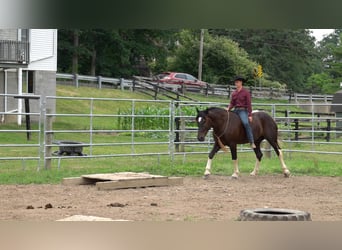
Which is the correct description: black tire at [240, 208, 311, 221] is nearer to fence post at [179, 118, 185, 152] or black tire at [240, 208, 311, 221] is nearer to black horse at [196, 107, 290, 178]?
black horse at [196, 107, 290, 178]

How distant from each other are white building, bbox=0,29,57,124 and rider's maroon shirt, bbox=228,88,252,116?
1217 cm

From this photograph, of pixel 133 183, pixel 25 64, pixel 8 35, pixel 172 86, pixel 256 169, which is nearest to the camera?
pixel 133 183

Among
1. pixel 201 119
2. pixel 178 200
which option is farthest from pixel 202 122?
pixel 178 200

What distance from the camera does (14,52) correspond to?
22656 mm

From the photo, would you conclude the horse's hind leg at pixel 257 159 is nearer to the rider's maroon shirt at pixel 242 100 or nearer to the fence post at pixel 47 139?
the rider's maroon shirt at pixel 242 100

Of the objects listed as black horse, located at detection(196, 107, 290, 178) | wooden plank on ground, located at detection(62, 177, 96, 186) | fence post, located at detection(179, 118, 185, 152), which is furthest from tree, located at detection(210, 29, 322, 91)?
wooden plank on ground, located at detection(62, 177, 96, 186)

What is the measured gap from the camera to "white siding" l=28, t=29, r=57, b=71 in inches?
941

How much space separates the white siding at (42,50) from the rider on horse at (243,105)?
14.5 m

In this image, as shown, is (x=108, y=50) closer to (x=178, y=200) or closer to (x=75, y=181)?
(x=75, y=181)

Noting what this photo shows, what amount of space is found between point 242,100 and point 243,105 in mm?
94
